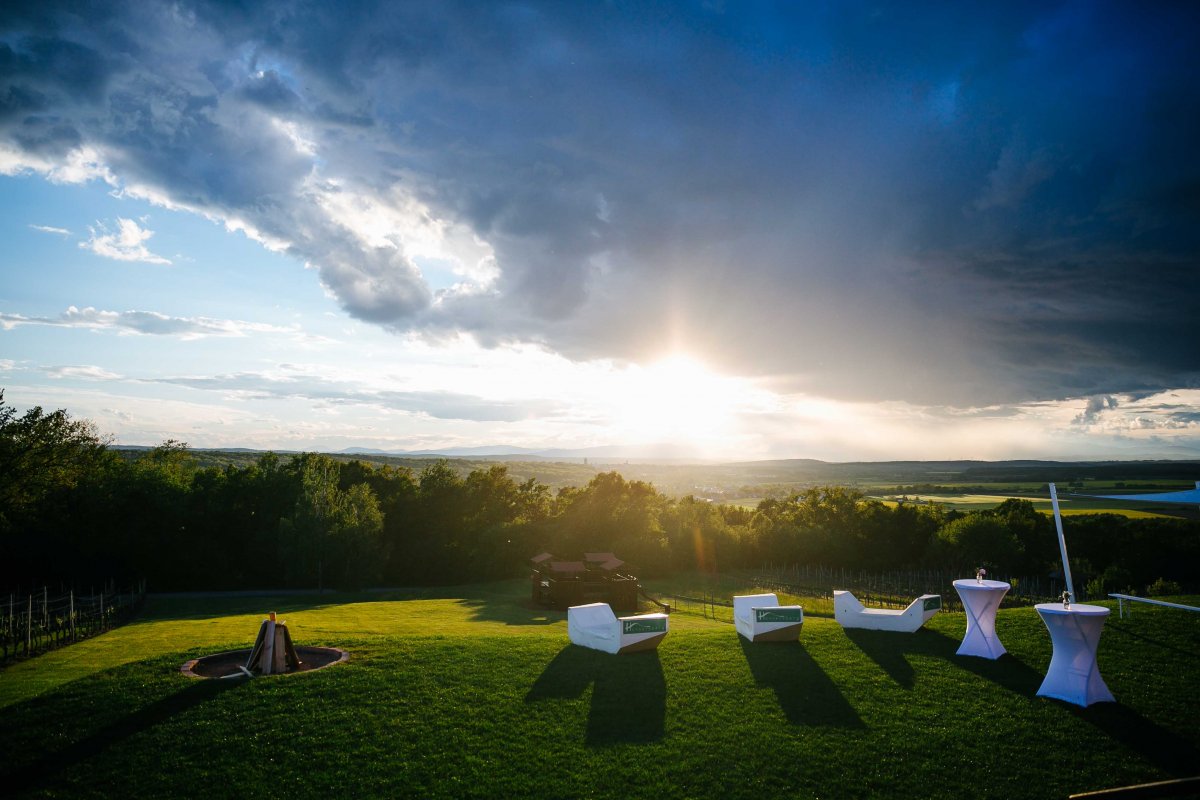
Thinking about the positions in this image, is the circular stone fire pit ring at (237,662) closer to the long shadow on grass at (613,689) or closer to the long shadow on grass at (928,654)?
the long shadow on grass at (613,689)

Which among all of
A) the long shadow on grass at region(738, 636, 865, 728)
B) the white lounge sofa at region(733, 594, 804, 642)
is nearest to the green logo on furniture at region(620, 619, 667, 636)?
the long shadow on grass at region(738, 636, 865, 728)

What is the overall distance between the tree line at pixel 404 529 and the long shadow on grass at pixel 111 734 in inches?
1232

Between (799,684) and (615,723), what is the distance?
14.4ft

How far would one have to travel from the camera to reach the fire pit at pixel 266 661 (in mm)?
13375

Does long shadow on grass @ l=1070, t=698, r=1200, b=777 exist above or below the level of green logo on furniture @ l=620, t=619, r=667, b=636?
below

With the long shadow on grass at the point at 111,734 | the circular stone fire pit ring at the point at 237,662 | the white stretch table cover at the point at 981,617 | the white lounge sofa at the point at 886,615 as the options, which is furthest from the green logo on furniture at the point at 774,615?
the long shadow on grass at the point at 111,734

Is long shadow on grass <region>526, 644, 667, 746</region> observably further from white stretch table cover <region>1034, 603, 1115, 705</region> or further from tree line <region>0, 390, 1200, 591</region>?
tree line <region>0, 390, 1200, 591</region>

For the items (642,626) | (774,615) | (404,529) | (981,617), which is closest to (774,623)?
(774,615)

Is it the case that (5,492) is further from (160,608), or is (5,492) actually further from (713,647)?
(713,647)

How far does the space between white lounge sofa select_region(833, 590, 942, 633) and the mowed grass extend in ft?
2.30

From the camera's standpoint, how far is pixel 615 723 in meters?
11.5

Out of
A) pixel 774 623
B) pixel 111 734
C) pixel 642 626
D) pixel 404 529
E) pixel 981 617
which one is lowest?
pixel 404 529

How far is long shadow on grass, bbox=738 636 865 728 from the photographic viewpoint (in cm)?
1168

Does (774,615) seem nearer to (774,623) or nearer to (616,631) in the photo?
(774,623)
